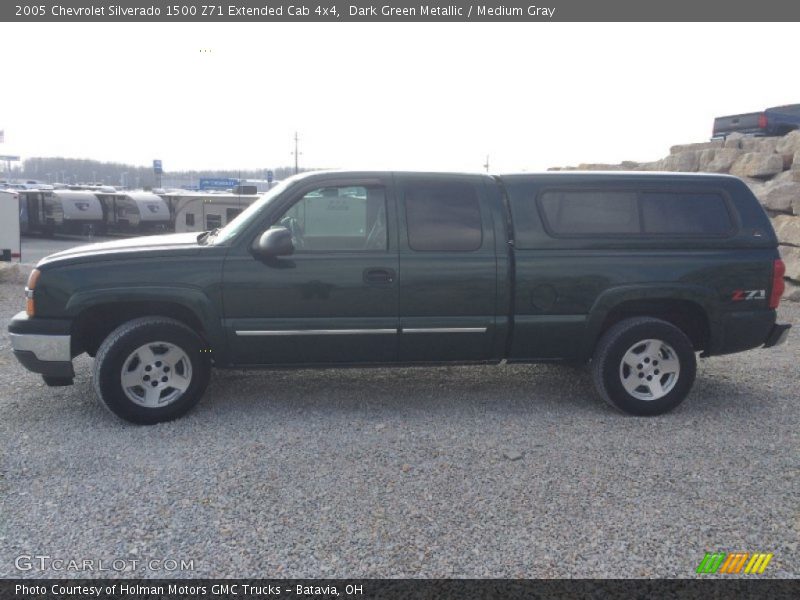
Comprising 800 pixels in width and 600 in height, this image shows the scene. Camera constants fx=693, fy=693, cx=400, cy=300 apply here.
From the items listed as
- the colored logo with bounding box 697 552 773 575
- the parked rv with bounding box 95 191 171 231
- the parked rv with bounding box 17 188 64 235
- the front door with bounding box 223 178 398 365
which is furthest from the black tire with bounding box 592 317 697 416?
the parked rv with bounding box 17 188 64 235

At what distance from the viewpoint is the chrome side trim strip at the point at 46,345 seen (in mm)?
4914

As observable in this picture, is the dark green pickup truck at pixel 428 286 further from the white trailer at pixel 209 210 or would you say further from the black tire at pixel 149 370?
the white trailer at pixel 209 210

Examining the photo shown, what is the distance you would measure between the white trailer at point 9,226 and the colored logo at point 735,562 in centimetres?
1557

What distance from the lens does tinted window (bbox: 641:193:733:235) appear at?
17.9 feet

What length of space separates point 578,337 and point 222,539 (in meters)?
3.11

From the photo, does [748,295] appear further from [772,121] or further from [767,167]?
[772,121]

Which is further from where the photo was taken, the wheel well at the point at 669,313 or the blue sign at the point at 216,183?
the blue sign at the point at 216,183

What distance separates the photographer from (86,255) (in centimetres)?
504

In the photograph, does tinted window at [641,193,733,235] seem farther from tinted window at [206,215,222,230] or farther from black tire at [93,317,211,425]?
tinted window at [206,215,222,230]

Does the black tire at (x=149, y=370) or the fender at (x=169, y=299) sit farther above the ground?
the fender at (x=169, y=299)

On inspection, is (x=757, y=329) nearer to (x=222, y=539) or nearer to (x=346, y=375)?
(x=346, y=375)

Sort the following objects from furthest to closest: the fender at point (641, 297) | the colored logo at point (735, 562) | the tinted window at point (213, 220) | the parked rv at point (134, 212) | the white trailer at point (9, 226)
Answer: the parked rv at point (134, 212) → the tinted window at point (213, 220) → the white trailer at point (9, 226) → the fender at point (641, 297) → the colored logo at point (735, 562)

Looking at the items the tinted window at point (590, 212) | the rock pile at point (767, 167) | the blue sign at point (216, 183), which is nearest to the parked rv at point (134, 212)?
the rock pile at point (767, 167)

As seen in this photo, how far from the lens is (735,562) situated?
325cm
